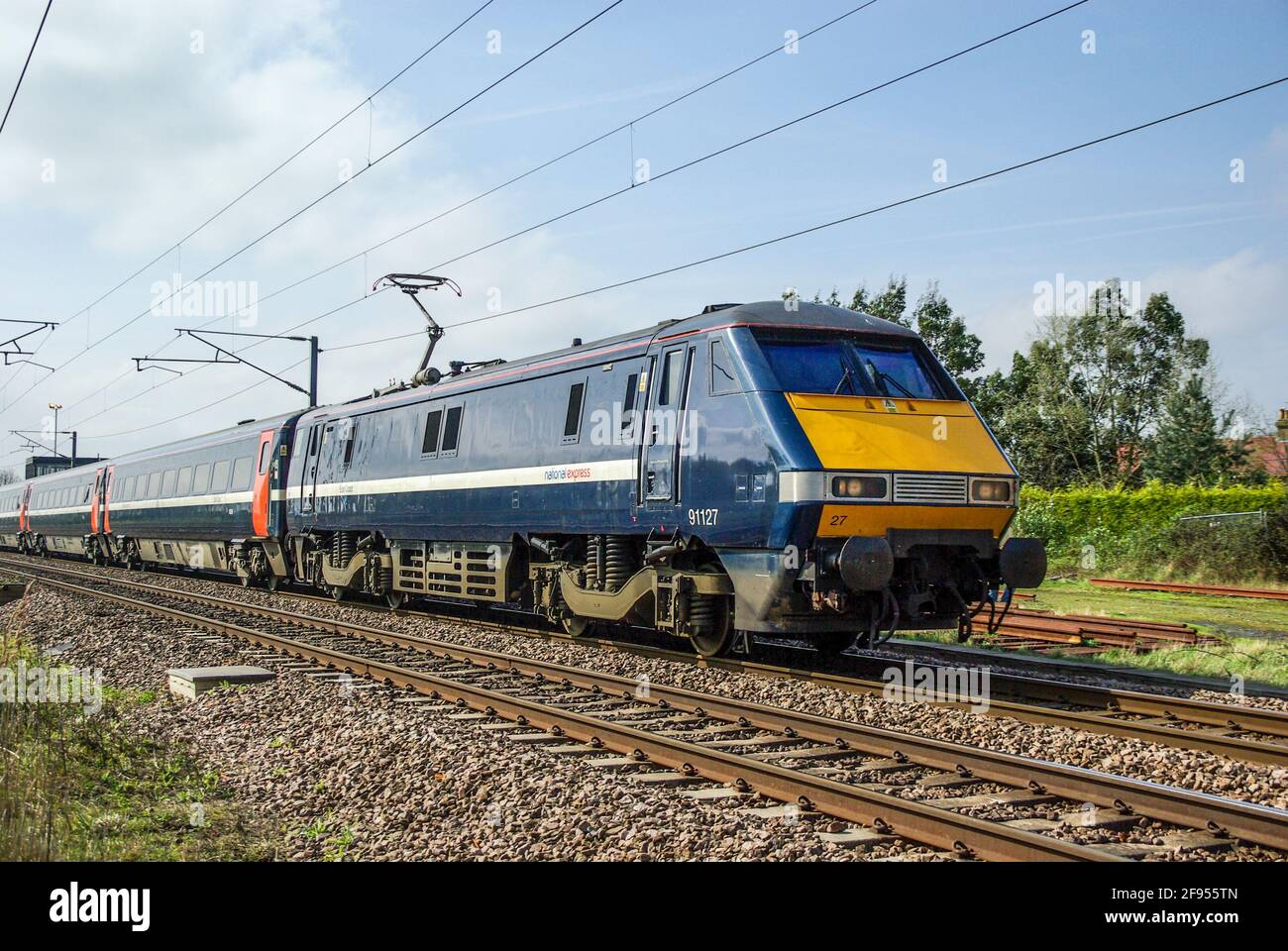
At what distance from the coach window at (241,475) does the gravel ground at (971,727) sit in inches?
467

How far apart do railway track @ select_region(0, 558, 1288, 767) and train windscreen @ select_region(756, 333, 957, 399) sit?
2690 mm

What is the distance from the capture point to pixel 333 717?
366 inches

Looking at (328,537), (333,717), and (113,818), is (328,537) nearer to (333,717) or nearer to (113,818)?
(333,717)

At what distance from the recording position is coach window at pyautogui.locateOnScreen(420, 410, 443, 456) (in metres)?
16.4

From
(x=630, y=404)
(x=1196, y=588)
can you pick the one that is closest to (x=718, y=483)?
(x=630, y=404)

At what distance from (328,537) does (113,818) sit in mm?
14269

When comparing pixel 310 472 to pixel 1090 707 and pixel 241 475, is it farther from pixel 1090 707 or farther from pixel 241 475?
pixel 1090 707

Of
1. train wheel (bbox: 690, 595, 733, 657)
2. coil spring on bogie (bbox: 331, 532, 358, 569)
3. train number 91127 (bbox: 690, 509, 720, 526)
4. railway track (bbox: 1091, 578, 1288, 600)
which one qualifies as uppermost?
train number 91127 (bbox: 690, 509, 720, 526)

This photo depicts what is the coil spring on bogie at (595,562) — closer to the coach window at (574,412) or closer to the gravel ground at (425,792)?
the coach window at (574,412)

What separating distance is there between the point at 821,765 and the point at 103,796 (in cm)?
460

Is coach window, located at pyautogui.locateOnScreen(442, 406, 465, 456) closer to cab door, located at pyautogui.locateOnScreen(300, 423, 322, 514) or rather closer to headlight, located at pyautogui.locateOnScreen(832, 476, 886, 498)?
cab door, located at pyautogui.locateOnScreen(300, 423, 322, 514)

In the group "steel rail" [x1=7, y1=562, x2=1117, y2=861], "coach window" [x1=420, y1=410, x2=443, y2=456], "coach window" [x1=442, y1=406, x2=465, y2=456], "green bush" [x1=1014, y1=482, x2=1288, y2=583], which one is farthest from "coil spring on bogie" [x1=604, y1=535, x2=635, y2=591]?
"green bush" [x1=1014, y1=482, x2=1288, y2=583]

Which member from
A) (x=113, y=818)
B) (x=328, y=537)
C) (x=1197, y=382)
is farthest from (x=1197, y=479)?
(x=113, y=818)

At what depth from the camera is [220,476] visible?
25.8 meters
